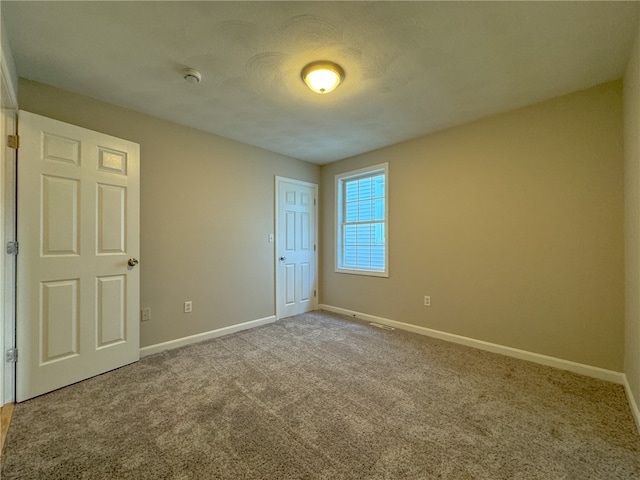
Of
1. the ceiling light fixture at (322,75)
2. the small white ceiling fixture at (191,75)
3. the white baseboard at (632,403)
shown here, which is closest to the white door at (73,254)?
the small white ceiling fixture at (191,75)

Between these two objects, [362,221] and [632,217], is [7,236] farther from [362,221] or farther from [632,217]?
[632,217]

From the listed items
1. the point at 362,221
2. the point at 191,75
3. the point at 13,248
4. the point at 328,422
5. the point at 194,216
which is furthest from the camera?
the point at 362,221

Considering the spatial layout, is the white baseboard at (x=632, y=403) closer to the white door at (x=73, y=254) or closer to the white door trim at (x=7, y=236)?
the white door at (x=73, y=254)

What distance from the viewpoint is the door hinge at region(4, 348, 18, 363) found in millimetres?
1886

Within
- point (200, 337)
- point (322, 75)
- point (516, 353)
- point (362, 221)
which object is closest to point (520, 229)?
point (516, 353)

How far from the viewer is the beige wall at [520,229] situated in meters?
2.22

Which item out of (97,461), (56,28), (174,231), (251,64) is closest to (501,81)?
(251,64)

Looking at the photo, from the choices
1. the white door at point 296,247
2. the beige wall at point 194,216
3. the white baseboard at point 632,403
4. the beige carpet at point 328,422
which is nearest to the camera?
the beige carpet at point 328,422

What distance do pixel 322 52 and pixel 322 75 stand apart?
149mm

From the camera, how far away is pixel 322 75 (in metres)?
1.97

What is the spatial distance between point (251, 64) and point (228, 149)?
1.52m

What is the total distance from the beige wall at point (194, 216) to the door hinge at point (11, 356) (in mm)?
870

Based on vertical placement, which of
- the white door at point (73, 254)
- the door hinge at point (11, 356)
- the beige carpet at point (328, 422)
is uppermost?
the white door at point (73, 254)

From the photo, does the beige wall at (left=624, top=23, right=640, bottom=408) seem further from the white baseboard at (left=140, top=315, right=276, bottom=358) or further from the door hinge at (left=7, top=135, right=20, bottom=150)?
the door hinge at (left=7, top=135, right=20, bottom=150)
